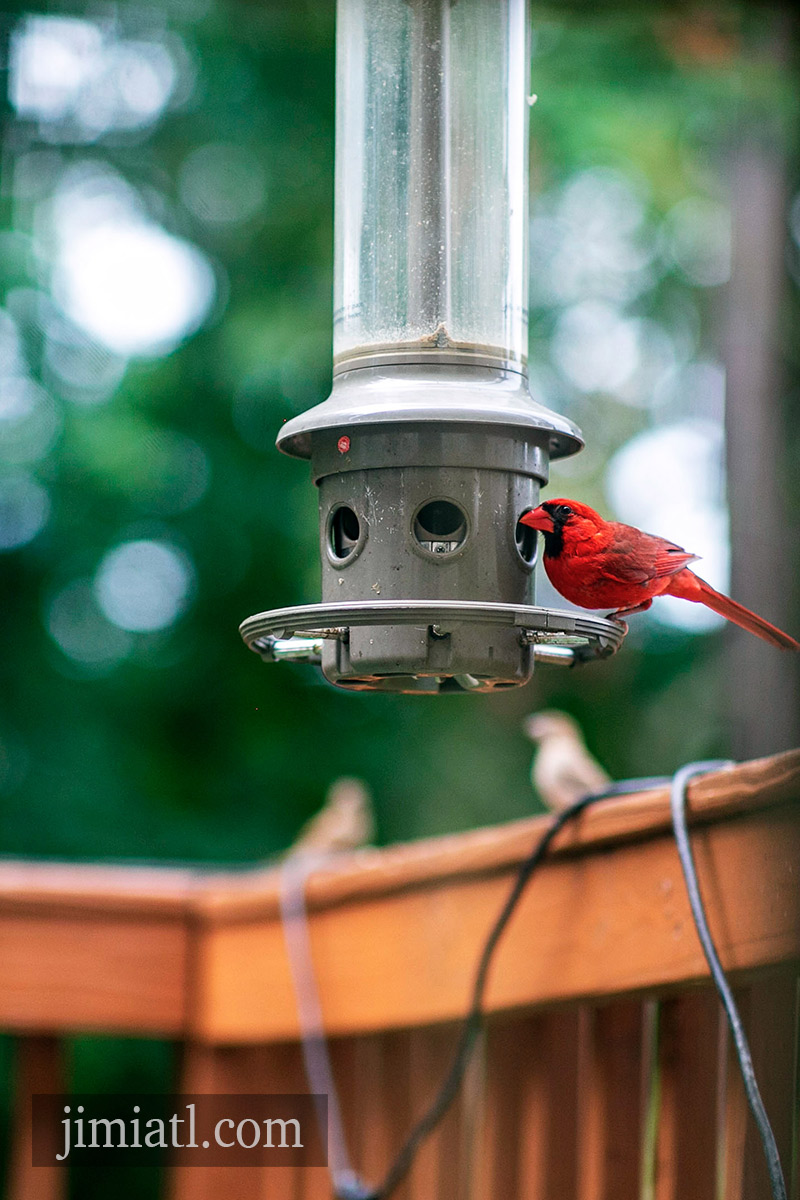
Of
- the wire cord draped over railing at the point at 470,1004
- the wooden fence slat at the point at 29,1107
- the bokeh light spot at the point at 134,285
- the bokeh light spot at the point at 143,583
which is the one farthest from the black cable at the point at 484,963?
the bokeh light spot at the point at 143,583

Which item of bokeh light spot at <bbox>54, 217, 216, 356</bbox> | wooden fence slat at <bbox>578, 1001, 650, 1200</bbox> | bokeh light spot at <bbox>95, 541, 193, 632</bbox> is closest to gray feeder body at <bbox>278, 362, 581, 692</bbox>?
wooden fence slat at <bbox>578, 1001, 650, 1200</bbox>

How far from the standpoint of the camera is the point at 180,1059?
7.91 feet

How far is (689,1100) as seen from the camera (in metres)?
1.33

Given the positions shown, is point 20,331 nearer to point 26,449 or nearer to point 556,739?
point 26,449

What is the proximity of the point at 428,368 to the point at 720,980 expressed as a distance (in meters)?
0.61

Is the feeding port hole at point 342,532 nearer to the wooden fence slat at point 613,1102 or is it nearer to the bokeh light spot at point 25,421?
the wooden fence slat at point 613,1102

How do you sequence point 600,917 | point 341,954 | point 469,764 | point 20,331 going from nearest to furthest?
point 600,917 → point 341,954 → point 20,331 → point 469,764

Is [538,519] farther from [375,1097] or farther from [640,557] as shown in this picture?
[375,1097]

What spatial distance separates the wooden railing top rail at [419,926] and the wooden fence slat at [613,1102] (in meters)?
0.05

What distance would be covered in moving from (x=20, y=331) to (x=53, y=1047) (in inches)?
129

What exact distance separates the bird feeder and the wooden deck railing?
0.96 ft

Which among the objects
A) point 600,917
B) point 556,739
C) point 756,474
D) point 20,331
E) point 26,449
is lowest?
point 600,917

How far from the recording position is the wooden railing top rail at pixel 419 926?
1137 mm

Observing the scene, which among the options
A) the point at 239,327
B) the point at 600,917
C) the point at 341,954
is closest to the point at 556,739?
the point at 341,954
